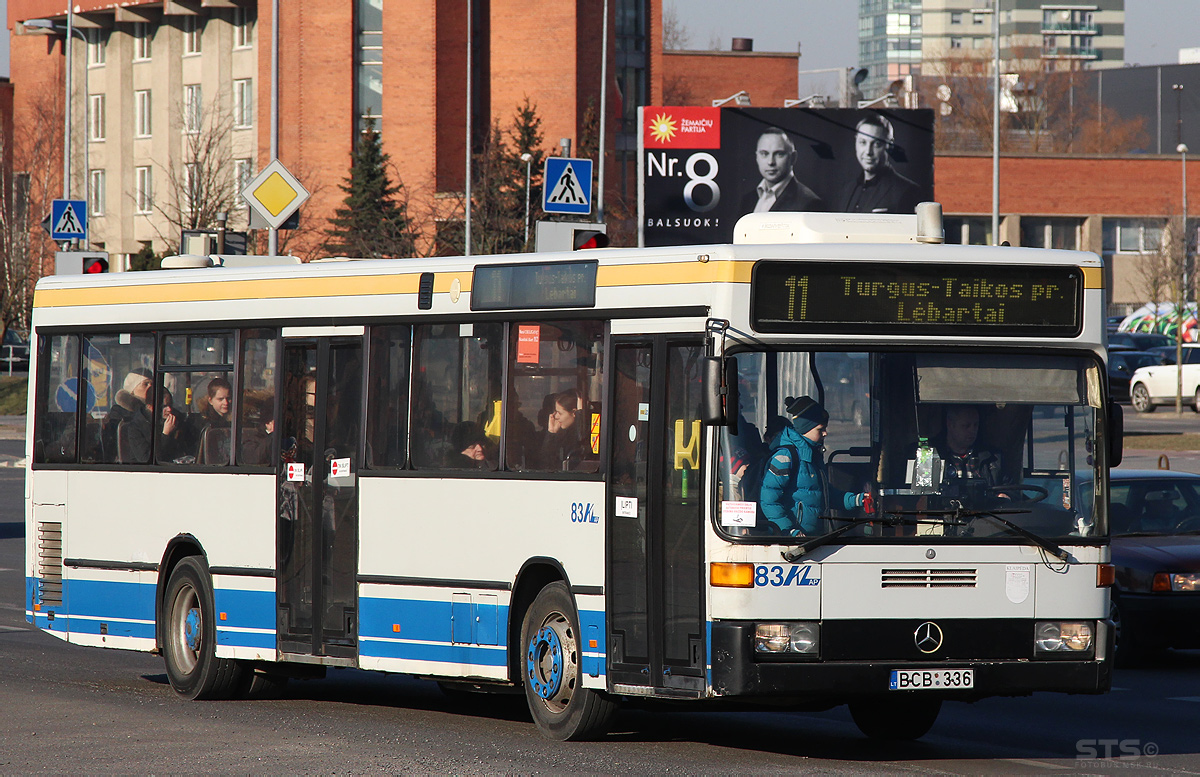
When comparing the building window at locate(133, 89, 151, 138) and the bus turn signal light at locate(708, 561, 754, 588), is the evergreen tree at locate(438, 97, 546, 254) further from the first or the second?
the bus turn signal light at locate(708, 561, 754, 588)

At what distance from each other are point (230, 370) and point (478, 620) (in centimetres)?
289

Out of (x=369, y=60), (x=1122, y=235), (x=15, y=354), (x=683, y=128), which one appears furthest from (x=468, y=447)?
(x=1122, y=235)

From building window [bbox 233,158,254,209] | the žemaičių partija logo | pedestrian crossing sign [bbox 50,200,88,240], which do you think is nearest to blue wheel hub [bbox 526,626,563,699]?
pedestrian crossing sign [bbox 50,200,88,240]

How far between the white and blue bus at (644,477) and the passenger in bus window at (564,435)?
0.6 inches

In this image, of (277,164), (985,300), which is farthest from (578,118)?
(985,300)

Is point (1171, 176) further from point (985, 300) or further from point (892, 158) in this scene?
point (985, 300)

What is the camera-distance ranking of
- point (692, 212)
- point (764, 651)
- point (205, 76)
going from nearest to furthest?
point (764, 651) → point (692, 212) → point (205, 76)

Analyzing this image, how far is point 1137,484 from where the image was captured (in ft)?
45.7

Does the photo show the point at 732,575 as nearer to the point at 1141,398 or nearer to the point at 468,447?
the point at 468,447

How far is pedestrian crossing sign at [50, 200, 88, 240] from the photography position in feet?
105

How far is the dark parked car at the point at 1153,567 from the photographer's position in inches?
511

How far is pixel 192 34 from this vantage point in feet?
256

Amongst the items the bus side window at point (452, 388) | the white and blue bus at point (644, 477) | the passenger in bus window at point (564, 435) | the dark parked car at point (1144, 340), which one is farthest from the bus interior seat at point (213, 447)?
the dark parked car at point (1144, 340)

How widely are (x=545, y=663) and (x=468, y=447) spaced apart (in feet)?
4.54
